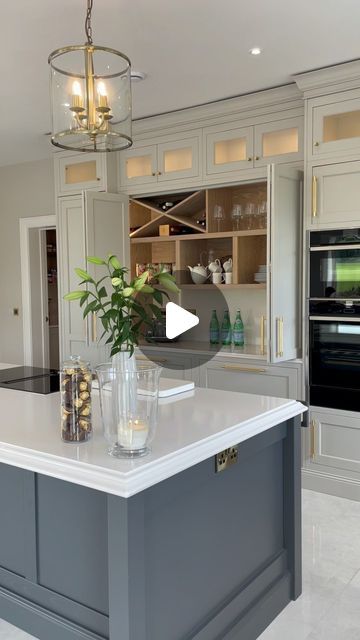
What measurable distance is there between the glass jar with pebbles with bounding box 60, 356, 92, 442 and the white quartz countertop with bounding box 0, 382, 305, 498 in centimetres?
4

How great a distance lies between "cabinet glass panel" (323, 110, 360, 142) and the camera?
11.5 ft

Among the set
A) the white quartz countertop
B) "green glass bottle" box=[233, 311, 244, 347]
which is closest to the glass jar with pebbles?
the white quartz countertop

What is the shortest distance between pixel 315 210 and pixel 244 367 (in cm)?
122

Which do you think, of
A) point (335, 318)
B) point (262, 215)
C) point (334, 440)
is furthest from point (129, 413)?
point (262, 215)

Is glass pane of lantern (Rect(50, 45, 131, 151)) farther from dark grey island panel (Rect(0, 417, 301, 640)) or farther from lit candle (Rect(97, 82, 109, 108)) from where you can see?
dark grey island panel (Rect(0, 417, 301, 640))

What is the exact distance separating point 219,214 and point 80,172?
4.62 ft

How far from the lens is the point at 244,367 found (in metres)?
4.04

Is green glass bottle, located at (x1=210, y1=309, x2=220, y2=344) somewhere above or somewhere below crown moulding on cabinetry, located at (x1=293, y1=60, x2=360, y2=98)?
below

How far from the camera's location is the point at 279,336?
3.63 meters

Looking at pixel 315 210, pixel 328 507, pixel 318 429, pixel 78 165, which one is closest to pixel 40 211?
pixel 78 165

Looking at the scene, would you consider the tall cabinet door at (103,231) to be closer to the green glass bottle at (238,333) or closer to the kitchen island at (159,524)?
the green glass bottle at (238,333)

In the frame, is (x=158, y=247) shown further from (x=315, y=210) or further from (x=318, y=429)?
(x=318, y=429)

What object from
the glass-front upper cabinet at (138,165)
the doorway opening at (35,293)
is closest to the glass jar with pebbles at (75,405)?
the glass-front upper cabinet at (138,165)

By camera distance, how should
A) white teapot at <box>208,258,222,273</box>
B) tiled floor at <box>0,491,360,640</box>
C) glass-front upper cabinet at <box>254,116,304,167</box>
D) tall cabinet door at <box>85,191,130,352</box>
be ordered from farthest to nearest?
white teapot at <box>208,258,222,273</box>
tall cabinet door at <box>85,191,130,352</box>
glass-front upper cabinet at <box>254,116,304,167</box>
tiled floor at <box>0,491,360,640</box>
